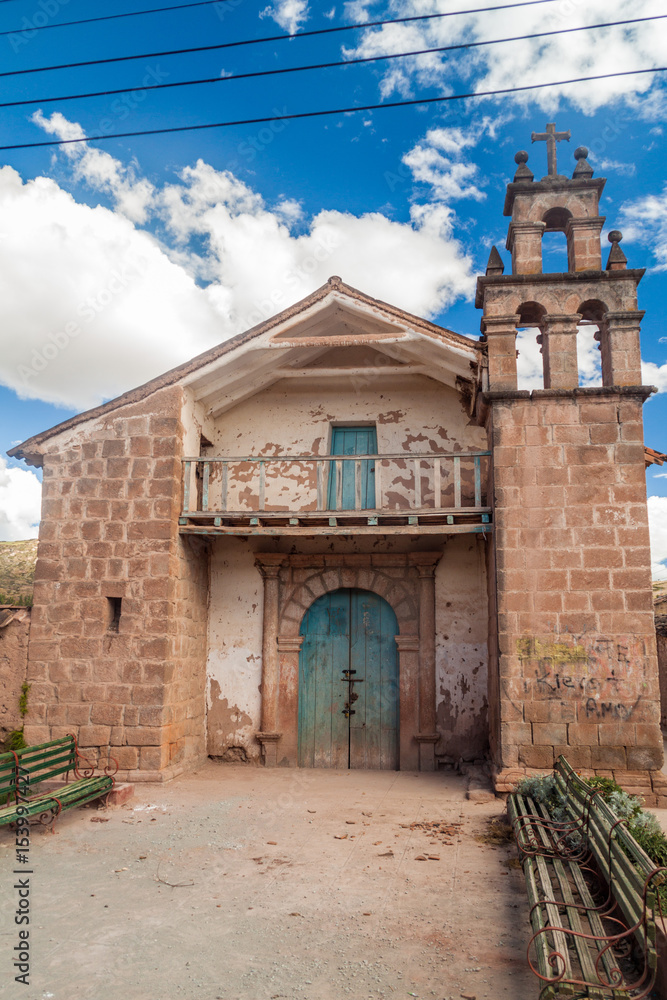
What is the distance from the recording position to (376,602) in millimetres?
10211

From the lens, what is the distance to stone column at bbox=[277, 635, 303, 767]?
984 centimetres

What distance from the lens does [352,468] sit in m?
10.5

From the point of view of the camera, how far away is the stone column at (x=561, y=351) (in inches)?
332

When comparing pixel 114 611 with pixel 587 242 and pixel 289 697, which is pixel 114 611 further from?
pixel 587 242

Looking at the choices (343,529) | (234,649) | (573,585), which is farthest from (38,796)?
(573,585)

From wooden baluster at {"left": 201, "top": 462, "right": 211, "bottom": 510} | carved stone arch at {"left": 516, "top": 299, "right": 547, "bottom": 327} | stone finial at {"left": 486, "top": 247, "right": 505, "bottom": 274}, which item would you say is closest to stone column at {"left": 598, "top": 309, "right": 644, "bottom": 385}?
carved stone arch at {"left": 516, "top": 299, "right": 547, "bottom": 327}

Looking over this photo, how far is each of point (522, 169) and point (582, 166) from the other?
734 mm

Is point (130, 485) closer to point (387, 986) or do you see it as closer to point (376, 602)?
point (376, 602)

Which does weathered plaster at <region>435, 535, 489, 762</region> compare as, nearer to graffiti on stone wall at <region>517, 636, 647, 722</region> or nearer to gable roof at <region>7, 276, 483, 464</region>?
graffiti on stone wall at <region>517, 636, 647, 722</region>

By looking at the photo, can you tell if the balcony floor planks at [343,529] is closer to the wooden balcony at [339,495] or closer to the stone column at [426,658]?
the wooden balcony at [339,495]

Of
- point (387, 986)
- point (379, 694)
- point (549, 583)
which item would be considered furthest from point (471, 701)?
point (387, 986)

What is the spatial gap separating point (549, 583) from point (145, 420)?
17.8ft

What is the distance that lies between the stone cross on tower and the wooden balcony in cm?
378

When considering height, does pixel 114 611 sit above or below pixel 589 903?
above
